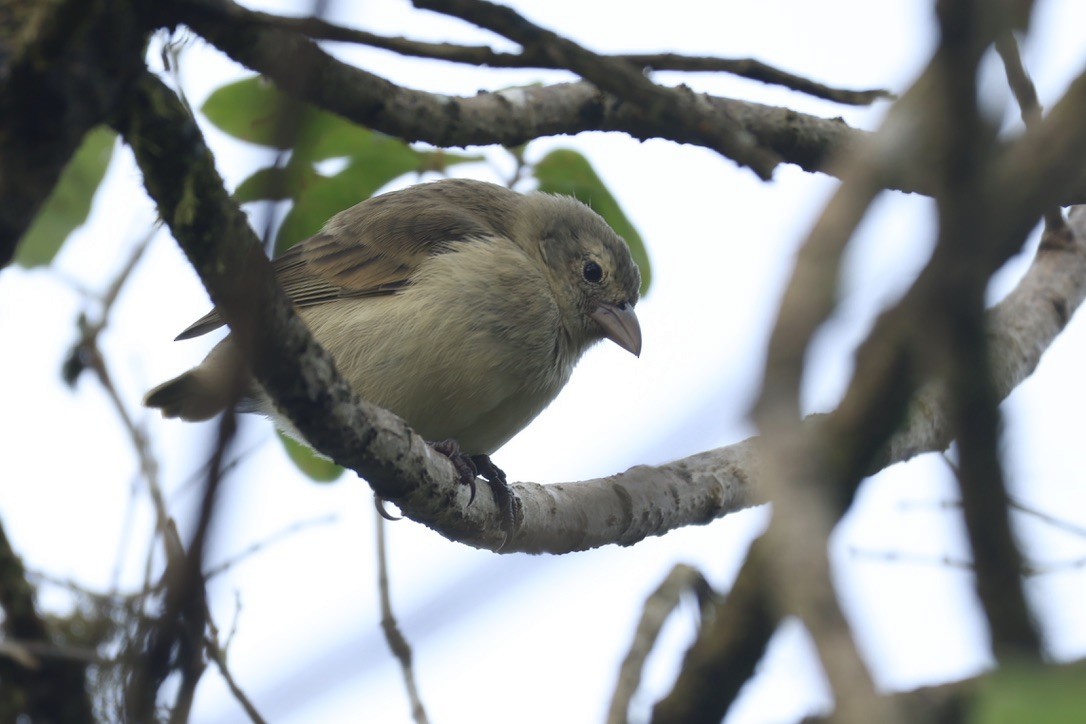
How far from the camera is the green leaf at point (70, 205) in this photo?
454 cm

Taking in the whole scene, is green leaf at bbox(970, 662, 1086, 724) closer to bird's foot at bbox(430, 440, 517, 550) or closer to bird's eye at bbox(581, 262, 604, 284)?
bird's foot at bbox(430, 440, 517, 550)

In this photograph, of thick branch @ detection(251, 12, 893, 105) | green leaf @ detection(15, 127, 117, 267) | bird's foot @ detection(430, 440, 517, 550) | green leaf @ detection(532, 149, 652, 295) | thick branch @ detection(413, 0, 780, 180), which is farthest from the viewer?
green leaf @ detection(532, 149, 652, 295)

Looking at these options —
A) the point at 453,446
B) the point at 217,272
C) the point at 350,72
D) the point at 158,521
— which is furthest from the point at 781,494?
the point at 453,446

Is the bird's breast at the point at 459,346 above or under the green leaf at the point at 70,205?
under

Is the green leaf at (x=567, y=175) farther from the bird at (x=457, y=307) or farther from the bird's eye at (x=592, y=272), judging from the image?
the bird's eye at (x=592, y=272)

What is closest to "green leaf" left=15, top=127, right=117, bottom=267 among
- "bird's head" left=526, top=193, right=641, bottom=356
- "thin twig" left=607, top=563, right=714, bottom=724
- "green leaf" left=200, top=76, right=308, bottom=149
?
"green leaf" left=200, top=76, right=308, bottom=149

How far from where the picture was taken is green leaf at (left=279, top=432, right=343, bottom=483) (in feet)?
17.0

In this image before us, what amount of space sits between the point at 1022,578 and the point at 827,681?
0.23 m

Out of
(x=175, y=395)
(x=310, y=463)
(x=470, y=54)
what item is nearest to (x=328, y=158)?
(x=310, y=463)

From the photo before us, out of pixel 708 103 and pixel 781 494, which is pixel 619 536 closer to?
pixel 708 103

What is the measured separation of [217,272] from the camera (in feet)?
7.90

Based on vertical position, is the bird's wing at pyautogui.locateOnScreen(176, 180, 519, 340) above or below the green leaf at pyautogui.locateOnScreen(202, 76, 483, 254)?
above

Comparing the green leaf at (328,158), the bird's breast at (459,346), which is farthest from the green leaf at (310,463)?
the green leaf at (328,158)

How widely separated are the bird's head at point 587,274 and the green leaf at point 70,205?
2302mm
